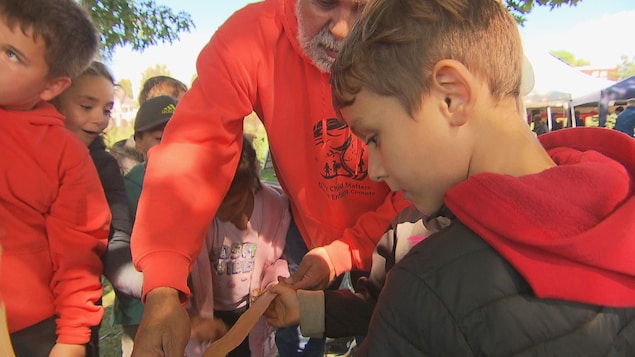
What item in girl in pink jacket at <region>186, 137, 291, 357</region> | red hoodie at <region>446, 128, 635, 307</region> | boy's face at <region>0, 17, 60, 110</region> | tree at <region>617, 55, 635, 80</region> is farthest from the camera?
tree at <region>617, 55, 635, 80</region>

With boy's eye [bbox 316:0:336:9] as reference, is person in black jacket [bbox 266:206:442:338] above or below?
below

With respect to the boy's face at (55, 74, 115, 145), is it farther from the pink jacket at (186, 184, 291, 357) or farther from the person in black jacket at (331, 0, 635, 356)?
the person in black jacket at (331, 0, 635, 356)

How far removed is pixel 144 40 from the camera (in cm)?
810

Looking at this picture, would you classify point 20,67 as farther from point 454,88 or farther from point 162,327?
point 454,88

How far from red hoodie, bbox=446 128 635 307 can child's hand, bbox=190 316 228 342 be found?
1.62 m

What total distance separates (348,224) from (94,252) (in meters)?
1.09

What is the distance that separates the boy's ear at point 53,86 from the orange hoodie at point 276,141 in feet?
2.01

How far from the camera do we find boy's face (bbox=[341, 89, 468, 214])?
3.34ft

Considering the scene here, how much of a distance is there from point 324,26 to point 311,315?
109cm

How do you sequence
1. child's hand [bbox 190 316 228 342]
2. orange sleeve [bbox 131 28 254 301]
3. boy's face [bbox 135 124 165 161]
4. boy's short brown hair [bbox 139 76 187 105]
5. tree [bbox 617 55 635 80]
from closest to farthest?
orange sleeve [bbox 131 28 254 301], child's hand [bbox 190 316 228 342], boy's face [bbox 135 124 165 161], boy's short brown hair [bbox 139 76 187 105], tree [bbox 617 55 635 80]

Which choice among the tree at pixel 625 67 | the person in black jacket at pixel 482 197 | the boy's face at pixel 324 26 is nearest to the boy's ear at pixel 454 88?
the person in black jacket at pixel 482 197

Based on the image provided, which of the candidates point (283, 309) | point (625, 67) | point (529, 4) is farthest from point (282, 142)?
point (625, 67)

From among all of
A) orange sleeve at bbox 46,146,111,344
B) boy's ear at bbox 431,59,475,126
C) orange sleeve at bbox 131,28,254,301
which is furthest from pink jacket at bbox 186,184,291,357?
boy's ear at bbox 431,59,475,126

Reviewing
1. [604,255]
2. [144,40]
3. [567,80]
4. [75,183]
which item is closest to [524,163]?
[604,255]
